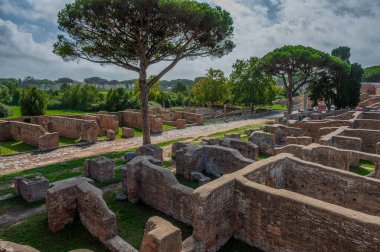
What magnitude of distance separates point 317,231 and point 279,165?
11.0 feet

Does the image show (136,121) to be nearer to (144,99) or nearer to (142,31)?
(144,99)

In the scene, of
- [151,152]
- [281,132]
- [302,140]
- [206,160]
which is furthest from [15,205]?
[281,132]

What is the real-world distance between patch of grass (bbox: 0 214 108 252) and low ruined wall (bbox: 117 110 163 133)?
1818 centimetres

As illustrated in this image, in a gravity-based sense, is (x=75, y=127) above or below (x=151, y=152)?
above

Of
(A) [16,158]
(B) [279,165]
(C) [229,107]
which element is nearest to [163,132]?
(A) [16,158]

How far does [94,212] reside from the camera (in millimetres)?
8195

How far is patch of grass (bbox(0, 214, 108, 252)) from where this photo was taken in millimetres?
7895

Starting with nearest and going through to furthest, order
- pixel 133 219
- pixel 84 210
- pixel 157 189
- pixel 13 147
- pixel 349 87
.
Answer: pixel 84 210 < pixel 133 219 < pixel 157 189 < pixel 13 147 < pixel 349 87

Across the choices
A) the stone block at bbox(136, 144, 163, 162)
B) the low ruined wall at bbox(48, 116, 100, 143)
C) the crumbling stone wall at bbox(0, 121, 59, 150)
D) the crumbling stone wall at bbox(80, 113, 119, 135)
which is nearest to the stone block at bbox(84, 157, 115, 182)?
the stone block at bbox(136, 144, 163, 162)

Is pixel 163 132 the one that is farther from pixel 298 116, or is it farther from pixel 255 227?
pixel 255 227

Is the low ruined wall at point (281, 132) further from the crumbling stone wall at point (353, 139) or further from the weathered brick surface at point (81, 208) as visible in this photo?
the weathered brick surface at point (81, 208)

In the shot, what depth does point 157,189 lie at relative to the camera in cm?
977

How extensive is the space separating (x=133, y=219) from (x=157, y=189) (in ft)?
4.19

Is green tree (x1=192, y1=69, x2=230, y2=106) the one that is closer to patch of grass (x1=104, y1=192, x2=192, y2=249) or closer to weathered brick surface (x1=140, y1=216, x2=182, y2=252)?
patch of grass (x1=104, y1=192, x2=192, y2=249)
